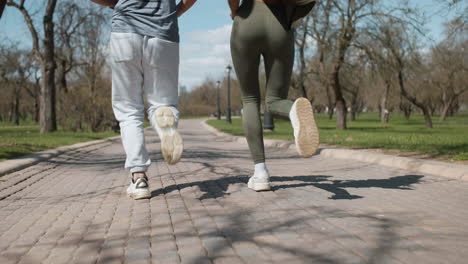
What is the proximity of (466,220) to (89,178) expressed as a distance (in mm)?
4211

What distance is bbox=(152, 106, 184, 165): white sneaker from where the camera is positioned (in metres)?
3.21

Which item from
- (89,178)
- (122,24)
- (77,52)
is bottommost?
(89,178)

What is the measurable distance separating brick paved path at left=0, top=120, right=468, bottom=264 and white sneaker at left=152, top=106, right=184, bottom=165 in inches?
16.6

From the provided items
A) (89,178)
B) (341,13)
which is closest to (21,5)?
(341,13)

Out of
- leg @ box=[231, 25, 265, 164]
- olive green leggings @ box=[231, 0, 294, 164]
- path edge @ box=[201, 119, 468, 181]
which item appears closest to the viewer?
olive green leggings @ box=[231, 0, 294, 164]

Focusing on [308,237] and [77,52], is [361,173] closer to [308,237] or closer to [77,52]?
[308,237]

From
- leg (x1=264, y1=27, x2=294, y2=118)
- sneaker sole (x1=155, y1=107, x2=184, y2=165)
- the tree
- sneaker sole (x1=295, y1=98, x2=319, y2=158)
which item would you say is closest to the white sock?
leg (x1=264, y1=27, x2=294, y2=118)

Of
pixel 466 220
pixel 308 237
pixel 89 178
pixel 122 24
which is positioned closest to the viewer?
pixel 308 237

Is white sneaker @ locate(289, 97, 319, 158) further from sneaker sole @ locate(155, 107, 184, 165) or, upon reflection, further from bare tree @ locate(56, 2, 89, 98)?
bare tree @ locate(56, 2, 89, 98)

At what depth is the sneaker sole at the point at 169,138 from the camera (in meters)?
3.20

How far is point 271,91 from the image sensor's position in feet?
12.6

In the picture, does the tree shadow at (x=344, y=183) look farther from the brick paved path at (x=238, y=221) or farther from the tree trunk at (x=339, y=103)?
the tree trunk at (x=339, y=103)

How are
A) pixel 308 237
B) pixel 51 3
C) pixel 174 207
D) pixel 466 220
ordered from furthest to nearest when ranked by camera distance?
1. pixel 51 3
2. pixel 174 207
3. pixel 466 220
4. pixel 308 237

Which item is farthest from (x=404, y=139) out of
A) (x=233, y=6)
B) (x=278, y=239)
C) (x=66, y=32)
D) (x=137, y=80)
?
(x=66, y=32)
